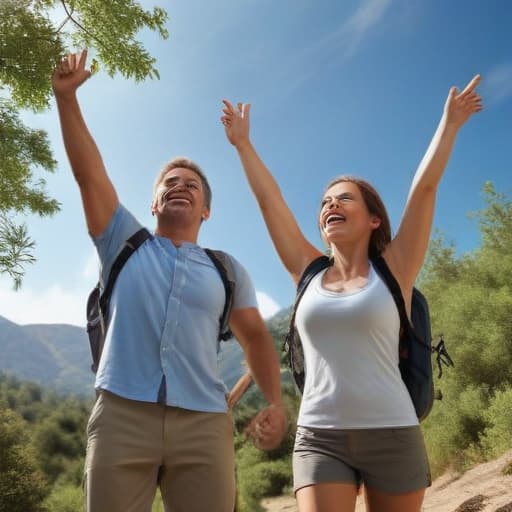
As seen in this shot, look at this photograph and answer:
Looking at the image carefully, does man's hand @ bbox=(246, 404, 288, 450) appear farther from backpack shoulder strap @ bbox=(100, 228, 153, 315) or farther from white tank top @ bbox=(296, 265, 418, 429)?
backpack shoulder strap @ bbox=(100, 228, 153, 315)

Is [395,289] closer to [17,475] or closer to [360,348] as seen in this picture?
[360,348]

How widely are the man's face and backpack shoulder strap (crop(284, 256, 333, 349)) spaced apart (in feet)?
1.92

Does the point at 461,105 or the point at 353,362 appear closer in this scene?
the point at 353,362

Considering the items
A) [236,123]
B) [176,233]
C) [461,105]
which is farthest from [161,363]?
[461,105]

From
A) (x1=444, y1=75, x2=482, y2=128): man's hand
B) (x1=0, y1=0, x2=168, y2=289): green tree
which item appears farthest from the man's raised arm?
(x1=0, y1=0, x2=168, y2=289): green tree

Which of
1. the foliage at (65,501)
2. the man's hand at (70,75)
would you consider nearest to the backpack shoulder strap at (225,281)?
the man's hand at (70,75)

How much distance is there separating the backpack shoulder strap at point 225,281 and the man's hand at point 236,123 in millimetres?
920

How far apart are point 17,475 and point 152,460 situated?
19850 millimetres

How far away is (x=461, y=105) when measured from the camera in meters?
2.77

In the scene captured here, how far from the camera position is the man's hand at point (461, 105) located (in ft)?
9.00

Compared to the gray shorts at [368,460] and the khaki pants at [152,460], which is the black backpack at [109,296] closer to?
the khaki pants at [152,460]

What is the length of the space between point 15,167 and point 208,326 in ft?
23.6

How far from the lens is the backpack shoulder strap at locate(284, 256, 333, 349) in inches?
101

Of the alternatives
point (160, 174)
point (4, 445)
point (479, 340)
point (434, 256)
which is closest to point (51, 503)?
point (4, 445)
